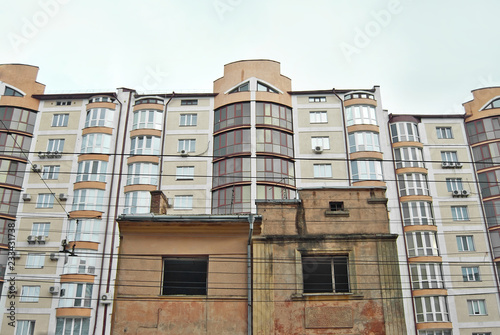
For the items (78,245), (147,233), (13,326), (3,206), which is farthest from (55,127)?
(147,233)

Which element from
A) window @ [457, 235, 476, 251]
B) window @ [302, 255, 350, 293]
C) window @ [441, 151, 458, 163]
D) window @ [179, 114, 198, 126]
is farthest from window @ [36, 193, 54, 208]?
window @ [441, 151, 458, 163]

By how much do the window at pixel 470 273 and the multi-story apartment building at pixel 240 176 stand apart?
0.13 meters

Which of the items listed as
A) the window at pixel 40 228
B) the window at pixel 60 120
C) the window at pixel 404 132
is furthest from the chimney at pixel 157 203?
the window at pixel 404 132

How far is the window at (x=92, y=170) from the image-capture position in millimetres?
48125

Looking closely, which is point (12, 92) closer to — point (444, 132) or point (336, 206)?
point (336, 206)

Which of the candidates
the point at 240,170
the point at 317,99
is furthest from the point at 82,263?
the point at 317,99

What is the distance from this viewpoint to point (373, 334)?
59.2 ft

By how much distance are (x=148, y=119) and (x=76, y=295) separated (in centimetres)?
1782

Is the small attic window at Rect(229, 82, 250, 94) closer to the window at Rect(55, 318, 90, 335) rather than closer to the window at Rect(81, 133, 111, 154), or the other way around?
the window at Rect(81, 133, 111, 154)

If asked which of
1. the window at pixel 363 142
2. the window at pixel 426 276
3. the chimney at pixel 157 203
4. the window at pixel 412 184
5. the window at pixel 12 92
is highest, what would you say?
the window at pixel 12 92

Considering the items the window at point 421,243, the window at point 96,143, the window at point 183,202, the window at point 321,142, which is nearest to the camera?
the window at point 421,243

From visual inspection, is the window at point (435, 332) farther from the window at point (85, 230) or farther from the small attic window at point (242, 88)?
the window at point (85, 230)

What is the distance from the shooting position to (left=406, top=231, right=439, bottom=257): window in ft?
150

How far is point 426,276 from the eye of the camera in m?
44.8
